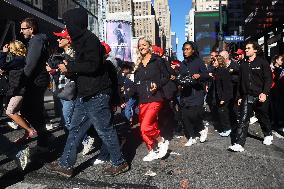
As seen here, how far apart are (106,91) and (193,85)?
2.51 metres

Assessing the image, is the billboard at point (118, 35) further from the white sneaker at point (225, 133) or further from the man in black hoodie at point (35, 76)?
the man in black hoodie at point (35, 76)

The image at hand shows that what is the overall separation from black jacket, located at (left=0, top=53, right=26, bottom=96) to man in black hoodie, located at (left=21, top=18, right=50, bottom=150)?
96mm

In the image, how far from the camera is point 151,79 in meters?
5.40

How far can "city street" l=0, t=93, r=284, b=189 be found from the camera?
420 cm

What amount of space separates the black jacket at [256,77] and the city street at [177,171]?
39.8 inches

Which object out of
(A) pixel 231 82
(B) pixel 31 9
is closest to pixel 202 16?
(B) pixel 31 9

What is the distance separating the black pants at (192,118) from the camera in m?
6.56

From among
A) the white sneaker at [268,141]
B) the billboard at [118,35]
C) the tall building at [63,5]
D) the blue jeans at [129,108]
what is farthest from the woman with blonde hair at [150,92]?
the billboard at [118,35]

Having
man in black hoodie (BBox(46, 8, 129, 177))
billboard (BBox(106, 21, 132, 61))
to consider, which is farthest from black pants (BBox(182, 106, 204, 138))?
billboard (BBox(106, 21, 132, 61))

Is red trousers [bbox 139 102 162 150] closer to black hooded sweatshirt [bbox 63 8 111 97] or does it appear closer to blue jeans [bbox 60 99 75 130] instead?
black hooded sweatshirt [bbox 63 8 111 97]

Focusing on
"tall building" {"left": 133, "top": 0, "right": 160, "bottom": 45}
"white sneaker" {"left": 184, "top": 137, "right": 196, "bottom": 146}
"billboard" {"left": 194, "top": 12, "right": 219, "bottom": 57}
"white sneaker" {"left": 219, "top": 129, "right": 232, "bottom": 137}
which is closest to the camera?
"white sneaker" {"left": 184, "top": 137, "right": 196, "bottom": 146}

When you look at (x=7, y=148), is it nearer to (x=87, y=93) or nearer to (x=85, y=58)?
(x=87, y=93)

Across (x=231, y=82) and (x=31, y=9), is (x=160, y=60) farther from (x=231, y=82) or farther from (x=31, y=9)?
(x=31, y=9)

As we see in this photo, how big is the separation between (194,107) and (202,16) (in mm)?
96170
